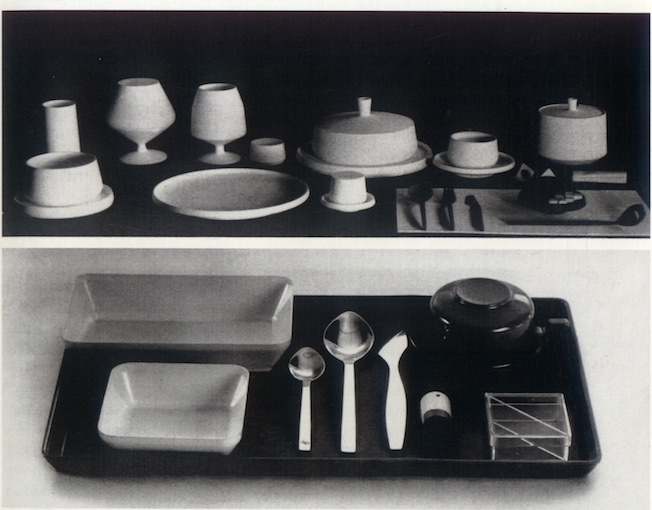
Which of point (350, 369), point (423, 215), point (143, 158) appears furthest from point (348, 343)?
point (143, 158)

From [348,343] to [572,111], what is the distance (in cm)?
30

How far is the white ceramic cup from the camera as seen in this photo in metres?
0.65

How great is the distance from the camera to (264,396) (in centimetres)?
69

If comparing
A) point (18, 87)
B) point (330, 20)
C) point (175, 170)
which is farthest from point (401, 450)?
point (18, 87)

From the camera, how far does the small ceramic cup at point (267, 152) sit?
75 centimetres

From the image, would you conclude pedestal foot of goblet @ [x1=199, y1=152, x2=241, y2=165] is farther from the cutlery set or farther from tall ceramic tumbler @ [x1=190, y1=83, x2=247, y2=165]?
the cutlery set

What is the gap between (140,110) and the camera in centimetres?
71

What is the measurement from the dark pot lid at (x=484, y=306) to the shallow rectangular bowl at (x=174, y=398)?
0.20 m

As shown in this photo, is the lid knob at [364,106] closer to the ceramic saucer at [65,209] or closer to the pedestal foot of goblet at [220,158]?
the pedestal foot of goblet at [220,158]

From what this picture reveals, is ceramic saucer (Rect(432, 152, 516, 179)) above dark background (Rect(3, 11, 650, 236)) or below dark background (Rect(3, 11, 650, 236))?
below

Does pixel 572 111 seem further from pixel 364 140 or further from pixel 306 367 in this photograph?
pixel 306 367

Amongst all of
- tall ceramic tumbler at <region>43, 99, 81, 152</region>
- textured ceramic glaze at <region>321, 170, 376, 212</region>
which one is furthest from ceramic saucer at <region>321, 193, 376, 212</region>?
tall ceramic tumbler at <region>43, 99, 81, 152</region>

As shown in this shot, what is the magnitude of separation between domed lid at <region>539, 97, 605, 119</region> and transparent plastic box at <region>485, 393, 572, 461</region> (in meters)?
0.25

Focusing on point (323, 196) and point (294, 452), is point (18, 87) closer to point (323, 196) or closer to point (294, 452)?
point (323, 196)
